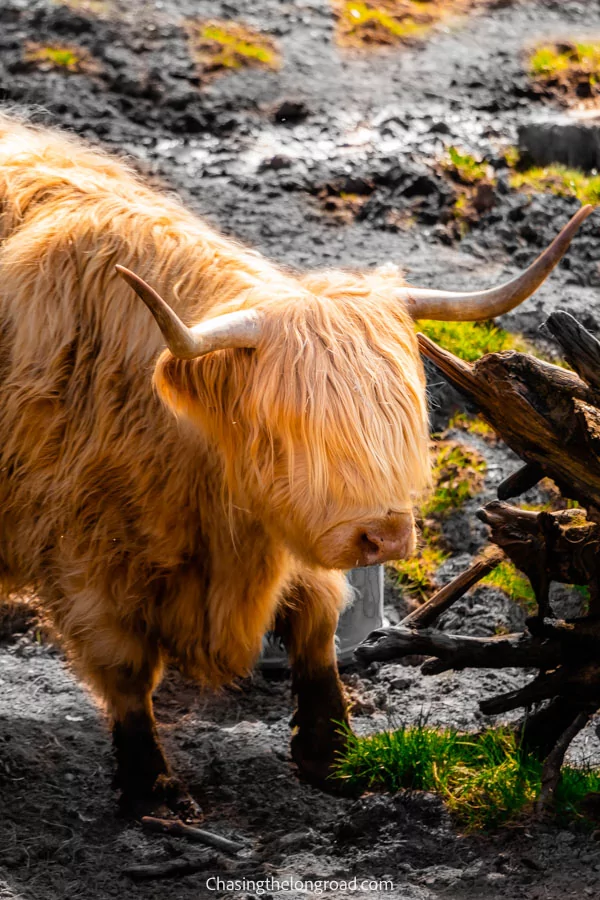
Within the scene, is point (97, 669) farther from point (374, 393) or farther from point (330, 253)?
A: point (330, 253)

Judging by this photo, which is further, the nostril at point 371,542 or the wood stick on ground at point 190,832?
the wood stick on ground at point 190,832

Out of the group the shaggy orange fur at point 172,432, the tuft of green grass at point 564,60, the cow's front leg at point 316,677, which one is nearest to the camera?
the shaggy orange fur at point 172,432

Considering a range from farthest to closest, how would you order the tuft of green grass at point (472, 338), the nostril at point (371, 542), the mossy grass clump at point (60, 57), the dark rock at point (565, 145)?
the mossy grass clump at point (60, 57), the dark rock at point (565, 145), the tuft of green grass at point (472, 338), the nostril at point (371, 542)

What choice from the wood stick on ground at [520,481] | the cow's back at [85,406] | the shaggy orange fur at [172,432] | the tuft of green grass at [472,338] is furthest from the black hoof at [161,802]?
the tuft of green grass at [472,338]

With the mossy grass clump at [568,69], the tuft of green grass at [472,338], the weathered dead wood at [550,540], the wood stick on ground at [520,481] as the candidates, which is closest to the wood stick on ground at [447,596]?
the weathered dead wood at [550,540]

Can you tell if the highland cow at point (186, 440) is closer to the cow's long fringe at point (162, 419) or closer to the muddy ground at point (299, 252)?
the cow's long fringe at point (162, 419)

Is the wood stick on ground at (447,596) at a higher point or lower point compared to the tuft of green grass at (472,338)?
higher

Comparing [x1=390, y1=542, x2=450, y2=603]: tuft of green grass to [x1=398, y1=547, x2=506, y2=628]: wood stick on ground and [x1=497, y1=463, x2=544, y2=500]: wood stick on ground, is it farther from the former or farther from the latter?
[x1=497, y1=463, x2=544, y2=500]: wood stick on ground

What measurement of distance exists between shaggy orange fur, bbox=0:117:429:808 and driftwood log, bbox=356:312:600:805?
36cm

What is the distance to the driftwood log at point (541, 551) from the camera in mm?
3719

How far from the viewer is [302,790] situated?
4277 mm

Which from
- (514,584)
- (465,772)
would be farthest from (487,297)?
(514,584)

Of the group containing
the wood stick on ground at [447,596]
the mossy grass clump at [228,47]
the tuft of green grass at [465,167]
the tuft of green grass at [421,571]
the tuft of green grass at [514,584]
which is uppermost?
the wood stick on ground at [447,596]

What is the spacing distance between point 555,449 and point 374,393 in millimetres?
675
